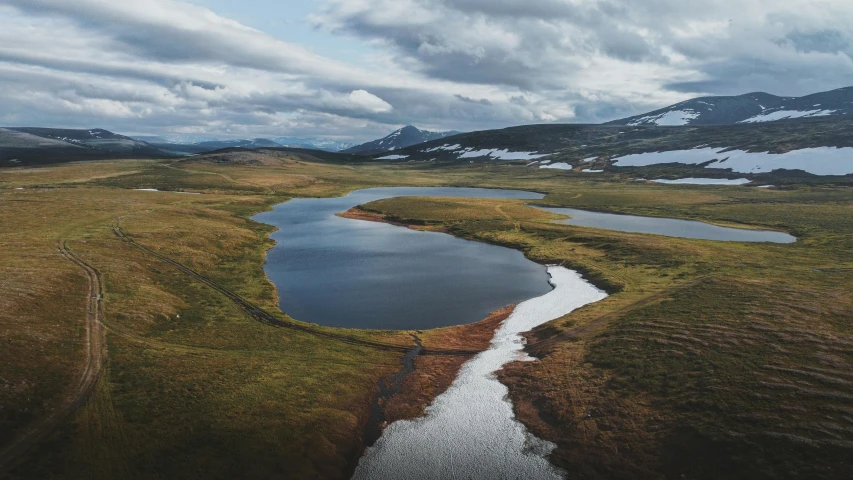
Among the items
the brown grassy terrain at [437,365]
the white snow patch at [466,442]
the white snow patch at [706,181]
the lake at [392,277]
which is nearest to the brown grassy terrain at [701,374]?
the white snow patch at [466,442]

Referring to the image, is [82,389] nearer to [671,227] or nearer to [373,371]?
[373,371]

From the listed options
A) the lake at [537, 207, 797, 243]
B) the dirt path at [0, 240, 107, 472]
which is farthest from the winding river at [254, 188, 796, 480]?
the dirt path at [0, 240, 107, 472]

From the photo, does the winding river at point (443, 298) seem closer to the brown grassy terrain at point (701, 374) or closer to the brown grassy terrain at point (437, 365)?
the brown grassy terrain at point (437, 365)

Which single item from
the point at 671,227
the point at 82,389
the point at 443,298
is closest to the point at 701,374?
the point at 443,298

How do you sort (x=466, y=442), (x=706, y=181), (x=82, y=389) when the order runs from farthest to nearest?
1. (x=706, y=181)
2. (x=82, y=389)
3. (x=466, y=442)

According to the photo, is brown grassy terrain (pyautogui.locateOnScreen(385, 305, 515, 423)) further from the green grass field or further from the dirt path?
the dirt path
